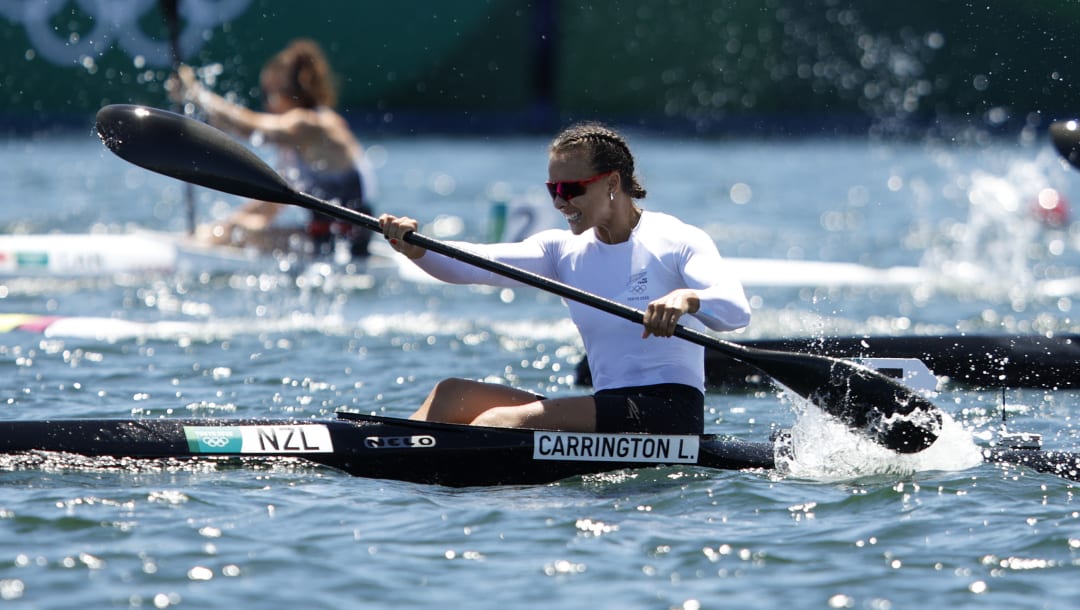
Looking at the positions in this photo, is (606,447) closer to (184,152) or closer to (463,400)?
(463,400)

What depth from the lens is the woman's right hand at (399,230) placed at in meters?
5.41

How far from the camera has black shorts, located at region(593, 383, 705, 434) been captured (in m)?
5.38

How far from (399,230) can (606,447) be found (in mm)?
1045

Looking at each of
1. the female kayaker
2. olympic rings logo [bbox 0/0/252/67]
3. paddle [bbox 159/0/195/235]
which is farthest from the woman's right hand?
olympic rings logo [bbox 0/0/252/67]

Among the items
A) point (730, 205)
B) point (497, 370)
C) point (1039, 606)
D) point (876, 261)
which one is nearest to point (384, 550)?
point (1039, 606)

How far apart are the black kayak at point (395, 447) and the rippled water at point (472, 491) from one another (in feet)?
0.19

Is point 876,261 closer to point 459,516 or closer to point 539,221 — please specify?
point 539,221

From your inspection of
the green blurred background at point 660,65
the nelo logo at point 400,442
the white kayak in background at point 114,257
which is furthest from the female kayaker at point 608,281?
the green blurred background at point 660,65

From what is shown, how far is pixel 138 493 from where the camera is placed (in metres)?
5.09

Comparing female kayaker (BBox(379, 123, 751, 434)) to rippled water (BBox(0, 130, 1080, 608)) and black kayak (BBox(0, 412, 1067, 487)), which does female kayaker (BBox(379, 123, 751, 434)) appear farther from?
rippled water (BBox(0, 130, 1080, 608))

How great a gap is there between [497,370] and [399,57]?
51.8 ft

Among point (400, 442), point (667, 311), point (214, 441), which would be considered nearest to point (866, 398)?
point (667, 311)

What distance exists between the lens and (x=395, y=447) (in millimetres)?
5375

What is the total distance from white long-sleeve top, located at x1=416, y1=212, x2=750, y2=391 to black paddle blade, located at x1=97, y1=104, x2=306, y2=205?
32.1 inches
